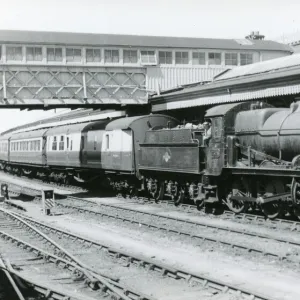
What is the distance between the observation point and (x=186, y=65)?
2730 centimetres

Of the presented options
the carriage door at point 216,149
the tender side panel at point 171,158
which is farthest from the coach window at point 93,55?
the carriage door at point 216,149

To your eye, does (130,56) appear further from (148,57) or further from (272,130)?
(272,130)

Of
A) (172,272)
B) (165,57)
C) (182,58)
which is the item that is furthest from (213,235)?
(182,58)

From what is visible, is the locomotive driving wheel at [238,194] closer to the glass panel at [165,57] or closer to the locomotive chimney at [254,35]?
the glass panel at [165,57]

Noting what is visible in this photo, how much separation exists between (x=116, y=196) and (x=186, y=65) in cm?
891

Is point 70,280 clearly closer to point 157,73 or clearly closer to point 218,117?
point 218,117

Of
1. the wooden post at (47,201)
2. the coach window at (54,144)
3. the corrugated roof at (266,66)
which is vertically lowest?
the wooden post at (47,201)

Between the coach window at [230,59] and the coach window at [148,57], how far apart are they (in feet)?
16.5

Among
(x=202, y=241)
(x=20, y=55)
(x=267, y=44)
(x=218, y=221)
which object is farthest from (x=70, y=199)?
(x=267, y=44)

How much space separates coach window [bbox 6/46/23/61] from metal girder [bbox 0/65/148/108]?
3.07ft

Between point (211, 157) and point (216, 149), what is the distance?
364 mm

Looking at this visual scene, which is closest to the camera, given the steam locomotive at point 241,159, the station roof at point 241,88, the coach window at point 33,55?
the steam locomotive at point 241,159

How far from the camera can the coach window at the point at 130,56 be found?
84.2 feet

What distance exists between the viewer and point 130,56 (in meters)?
25.7
